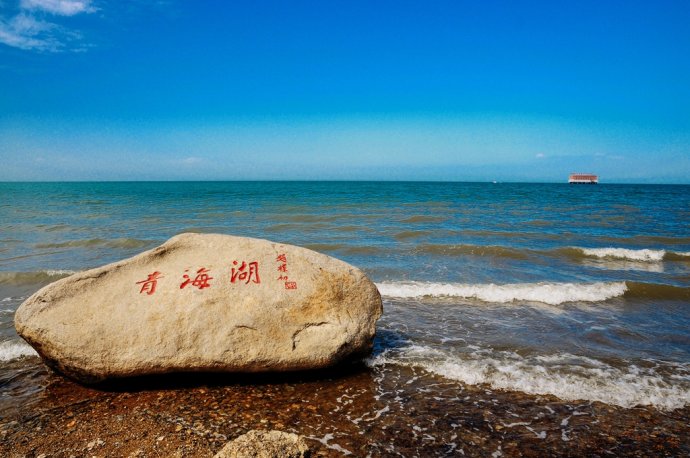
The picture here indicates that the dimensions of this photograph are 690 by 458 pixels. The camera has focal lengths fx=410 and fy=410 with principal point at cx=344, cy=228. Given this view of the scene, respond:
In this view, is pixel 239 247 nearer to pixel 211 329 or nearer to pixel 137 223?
pixel 211 329

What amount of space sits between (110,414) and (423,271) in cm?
871

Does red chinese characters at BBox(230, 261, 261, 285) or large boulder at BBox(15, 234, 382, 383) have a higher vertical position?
red chinese characters at BBox(230, 261, 261, 285)

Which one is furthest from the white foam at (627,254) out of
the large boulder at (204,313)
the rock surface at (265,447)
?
the rock surface at (265,447)

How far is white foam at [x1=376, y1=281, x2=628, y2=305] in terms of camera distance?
9.44 m

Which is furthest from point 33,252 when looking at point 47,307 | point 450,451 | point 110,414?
point 450,451

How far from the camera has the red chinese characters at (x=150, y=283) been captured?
5406 millimetres

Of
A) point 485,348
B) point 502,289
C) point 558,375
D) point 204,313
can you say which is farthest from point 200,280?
point 502,289

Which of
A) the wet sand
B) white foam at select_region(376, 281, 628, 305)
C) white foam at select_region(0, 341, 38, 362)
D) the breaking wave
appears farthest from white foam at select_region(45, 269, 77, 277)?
white foam at select_region(376, 281, 628, 305)

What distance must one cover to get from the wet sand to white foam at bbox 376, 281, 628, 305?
13.9ft

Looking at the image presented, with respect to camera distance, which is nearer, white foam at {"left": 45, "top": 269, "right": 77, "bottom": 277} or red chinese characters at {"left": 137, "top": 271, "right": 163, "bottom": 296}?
red chinese characters at {"left": 137, "top": 271, "right": 163, "bottom": 296}

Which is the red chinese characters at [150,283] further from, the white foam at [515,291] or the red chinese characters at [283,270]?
the white foam at [515,291]

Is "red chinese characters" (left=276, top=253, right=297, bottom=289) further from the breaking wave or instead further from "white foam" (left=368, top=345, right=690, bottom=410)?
the breaking wave

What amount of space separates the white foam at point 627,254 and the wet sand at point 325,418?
11.0m

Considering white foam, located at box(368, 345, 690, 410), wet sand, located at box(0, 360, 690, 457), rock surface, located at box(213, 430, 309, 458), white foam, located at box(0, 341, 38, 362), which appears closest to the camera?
rock surface, located at box(213, 430, 309, 458)
